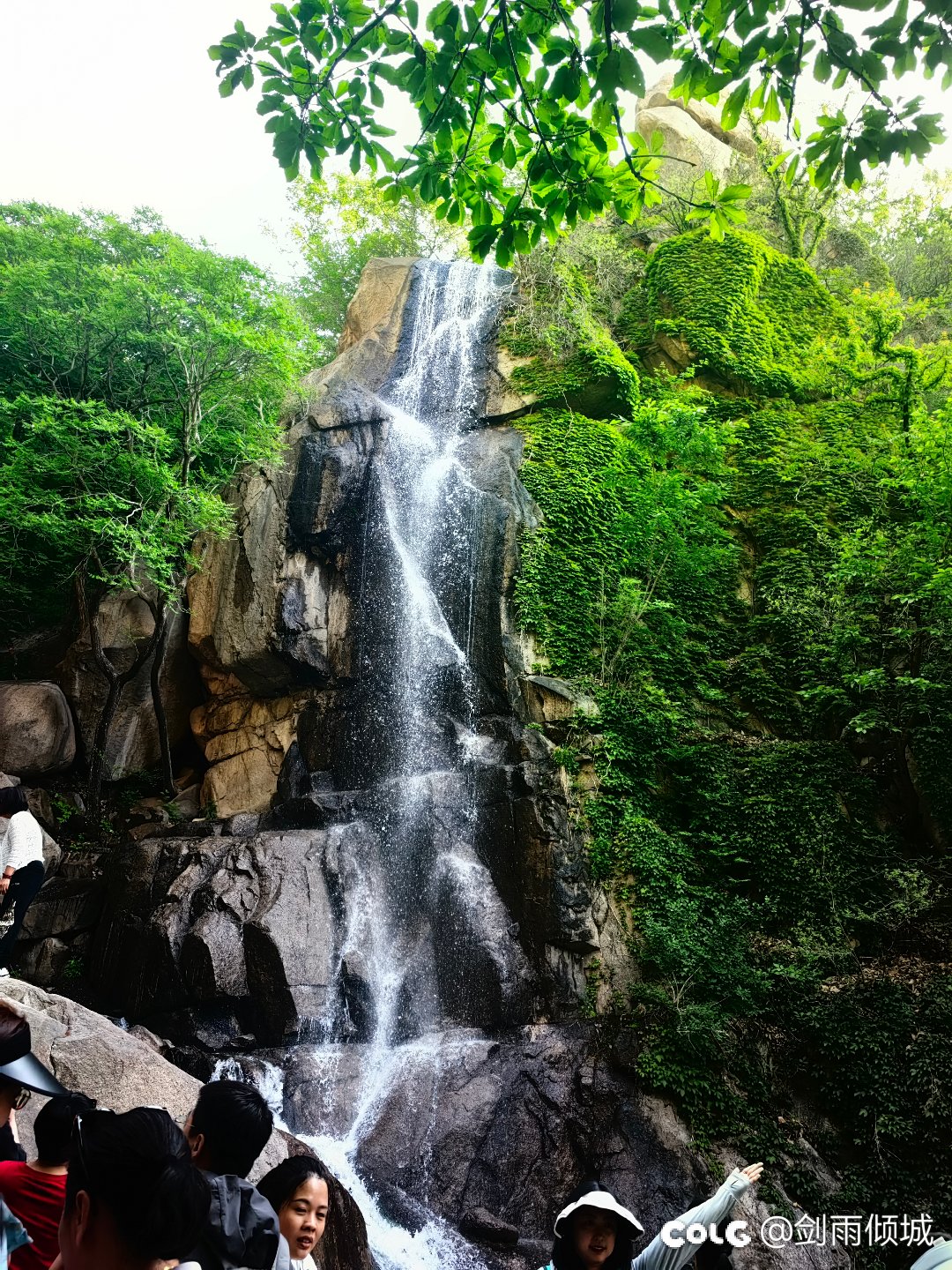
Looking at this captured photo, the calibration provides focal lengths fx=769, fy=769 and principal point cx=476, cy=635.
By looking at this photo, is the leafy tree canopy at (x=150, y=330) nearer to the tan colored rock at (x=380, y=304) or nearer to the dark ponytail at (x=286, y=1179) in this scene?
the tan colored rock at (x=380, y=304)

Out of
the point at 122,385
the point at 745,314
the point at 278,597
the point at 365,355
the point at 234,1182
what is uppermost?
the point at 745,314

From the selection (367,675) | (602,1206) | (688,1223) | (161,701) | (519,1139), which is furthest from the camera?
(161,701)

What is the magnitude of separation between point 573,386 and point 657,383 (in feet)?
5.00

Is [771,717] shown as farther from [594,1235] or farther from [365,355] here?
[365,355]

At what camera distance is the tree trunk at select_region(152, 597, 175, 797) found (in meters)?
12.1

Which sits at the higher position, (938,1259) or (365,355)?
(365,355)

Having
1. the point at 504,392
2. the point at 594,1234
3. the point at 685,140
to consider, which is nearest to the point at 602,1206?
the point at 594,1234

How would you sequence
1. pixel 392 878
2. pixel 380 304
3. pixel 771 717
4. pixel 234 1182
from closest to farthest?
1. pixel 234 1182
2. pixel 392 878
3. pixel 771 717
4. pixel 380 304

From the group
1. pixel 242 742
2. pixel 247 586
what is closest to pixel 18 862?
pixel 242 742

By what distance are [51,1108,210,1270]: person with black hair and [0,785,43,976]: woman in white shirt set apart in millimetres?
5146

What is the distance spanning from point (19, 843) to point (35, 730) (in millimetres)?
6883

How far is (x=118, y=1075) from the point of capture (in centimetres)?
475

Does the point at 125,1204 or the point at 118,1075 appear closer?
the point at 125,1204

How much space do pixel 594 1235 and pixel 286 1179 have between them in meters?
1.05
